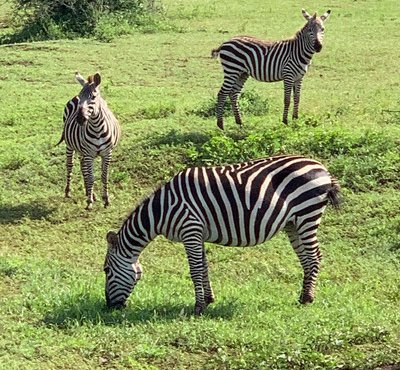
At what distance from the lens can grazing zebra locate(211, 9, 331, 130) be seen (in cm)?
1334

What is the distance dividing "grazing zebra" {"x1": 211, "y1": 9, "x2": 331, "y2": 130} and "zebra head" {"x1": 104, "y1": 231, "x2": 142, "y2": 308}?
5.89 meters

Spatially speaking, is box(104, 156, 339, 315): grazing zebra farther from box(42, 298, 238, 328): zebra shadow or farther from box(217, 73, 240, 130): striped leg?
box(217, 73, 240, 130): striped leg

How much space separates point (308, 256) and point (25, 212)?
460 centimetres

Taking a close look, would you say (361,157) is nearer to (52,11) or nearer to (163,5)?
(52,11)

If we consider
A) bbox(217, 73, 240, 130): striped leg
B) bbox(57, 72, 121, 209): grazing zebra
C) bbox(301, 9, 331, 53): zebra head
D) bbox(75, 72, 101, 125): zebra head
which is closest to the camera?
bbox(75, 72, 101, 125): zebra head

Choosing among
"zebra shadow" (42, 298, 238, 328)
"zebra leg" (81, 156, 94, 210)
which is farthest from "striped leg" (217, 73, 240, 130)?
"zebra shadow" (42, 298, 238, 328)

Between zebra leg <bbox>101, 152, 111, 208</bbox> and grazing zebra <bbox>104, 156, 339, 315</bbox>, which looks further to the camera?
zebra leg <bbox>101, 152, 111, 208</bbox>

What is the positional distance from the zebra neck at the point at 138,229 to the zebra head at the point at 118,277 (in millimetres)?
65

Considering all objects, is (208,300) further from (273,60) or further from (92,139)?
(273,60)

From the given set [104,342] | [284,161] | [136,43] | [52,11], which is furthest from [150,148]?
[52,11]

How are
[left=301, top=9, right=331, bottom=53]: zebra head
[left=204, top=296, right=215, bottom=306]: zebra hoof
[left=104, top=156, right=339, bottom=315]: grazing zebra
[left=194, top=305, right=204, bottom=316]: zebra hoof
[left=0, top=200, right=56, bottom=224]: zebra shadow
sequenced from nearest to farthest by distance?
1. [left=194, top=305, right=204, bottom=316]: zebra hoof
2. [left=104, top=156, right=339, bottom=315]: grazing zebra
3. [left=204, top=296, right=215, bottom=306]: zebra hoof
4. [left=0, top=200, right=56, bottom=224]: zebra shadow
5. [left=301, top=9, right=331, bottom=53]: zebra head

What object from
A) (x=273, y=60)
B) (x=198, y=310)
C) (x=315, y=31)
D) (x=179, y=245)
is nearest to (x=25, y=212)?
(x=179, y=245)

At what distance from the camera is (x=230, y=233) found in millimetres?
7750

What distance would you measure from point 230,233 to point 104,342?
→ 166cm
